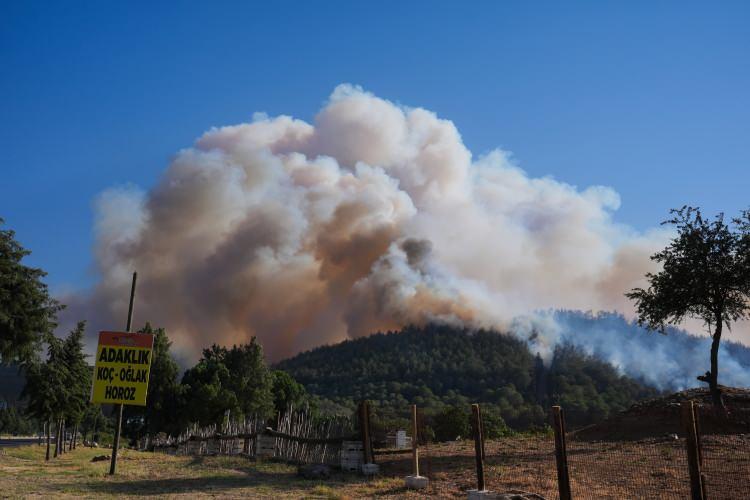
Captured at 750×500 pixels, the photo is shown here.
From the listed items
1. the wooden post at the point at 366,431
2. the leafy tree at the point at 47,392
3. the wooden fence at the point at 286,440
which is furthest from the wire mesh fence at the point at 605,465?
the leafy tree at the point at 47,392

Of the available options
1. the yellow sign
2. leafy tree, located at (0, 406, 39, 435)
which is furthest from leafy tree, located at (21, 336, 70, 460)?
leafy tree, located at (0, 406, 39, 435)

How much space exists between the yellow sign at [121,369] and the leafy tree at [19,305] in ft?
39.8

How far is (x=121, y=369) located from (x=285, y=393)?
72820 mm

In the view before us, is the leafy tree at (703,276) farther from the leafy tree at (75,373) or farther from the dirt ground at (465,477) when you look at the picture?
the leafy tree at (75,373)

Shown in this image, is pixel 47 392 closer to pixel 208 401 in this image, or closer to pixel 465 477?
pixel 208 401

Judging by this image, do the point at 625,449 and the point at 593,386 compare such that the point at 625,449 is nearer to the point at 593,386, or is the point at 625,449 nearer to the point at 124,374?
the point at 124,374

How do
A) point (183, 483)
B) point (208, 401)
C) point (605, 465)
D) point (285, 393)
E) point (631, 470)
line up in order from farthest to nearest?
point (285, 393)
point (208, 401)
point (183, 483)
point (605, 465)
point (631, 470)

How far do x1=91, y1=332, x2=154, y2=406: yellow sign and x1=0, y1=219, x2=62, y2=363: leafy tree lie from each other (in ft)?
39.8

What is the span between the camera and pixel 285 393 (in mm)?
94625

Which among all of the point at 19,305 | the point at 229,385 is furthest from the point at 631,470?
the point at 229,385

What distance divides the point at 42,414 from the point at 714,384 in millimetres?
47349

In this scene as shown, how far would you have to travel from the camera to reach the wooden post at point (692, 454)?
11.3 meters

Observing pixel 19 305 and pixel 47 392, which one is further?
pixel 47 392

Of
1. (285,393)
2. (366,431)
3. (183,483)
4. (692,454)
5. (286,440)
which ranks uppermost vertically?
(285,393)
